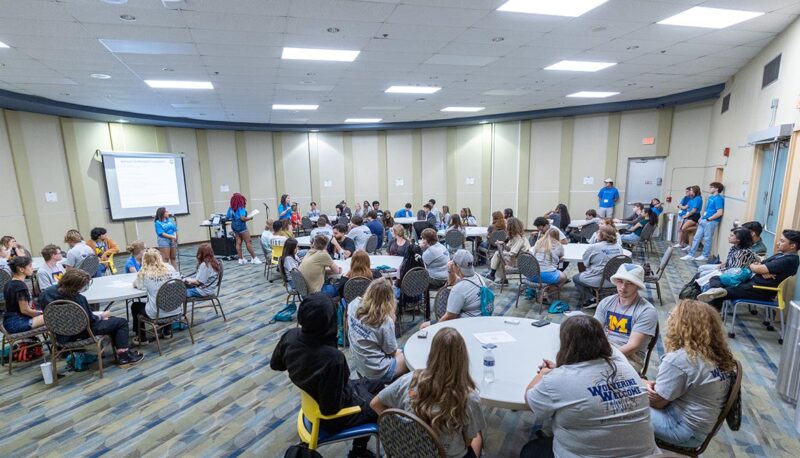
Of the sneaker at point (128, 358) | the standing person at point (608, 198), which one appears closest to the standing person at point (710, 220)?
the standing person at point (608, 198)

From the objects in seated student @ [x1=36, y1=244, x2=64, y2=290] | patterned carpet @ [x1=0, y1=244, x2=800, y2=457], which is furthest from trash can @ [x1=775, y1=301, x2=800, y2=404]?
seated student @ [x1=36, y1=244, x2=64, y2=290]

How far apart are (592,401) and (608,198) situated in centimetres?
1146

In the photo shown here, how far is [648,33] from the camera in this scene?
17.5 ft

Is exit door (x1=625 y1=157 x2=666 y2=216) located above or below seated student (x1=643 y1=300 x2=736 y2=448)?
above

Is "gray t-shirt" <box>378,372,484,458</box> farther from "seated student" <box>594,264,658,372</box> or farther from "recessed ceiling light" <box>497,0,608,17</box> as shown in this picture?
"recessed ceiling light" <box>497,0,608,17</box>

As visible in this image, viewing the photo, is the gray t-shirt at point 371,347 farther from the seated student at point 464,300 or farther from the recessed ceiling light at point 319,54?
the recessed ceiling light at point 319,54

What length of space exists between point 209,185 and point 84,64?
7.41 meters

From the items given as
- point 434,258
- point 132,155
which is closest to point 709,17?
point 434,258

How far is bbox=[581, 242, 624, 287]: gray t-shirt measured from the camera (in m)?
5.22

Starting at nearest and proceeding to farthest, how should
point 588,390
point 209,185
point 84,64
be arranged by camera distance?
point 588,390 < point 84,64 < point 209,185

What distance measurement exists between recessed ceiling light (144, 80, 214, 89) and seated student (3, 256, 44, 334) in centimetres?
433

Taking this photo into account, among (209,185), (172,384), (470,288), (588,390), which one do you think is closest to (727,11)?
(470,288)

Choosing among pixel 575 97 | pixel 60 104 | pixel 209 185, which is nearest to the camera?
pixel 60 104

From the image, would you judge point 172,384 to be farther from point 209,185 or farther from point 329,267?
point 209,185
